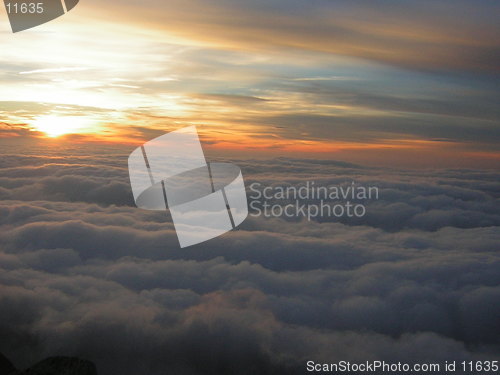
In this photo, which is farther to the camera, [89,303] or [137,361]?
[137,361]

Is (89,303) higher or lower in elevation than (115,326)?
higher

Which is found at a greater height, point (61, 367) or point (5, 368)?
point (61, 367)

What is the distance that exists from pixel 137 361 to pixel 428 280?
58.0m

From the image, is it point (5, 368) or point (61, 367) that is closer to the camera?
point (61, 367)

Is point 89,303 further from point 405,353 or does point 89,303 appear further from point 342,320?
point 405,353

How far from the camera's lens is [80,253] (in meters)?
95.9

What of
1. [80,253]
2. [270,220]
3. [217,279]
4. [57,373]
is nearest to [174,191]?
[270,220]

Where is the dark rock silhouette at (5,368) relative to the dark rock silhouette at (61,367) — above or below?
below

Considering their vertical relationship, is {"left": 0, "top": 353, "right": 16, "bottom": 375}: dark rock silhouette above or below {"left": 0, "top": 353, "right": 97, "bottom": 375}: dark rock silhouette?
below

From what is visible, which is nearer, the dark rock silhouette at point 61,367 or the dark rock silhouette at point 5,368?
the dark rock silhouette at point 61,367

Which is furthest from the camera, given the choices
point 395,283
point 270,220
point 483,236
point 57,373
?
point 270,220

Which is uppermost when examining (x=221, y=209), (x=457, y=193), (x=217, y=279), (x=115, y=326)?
(x=217, y=279)

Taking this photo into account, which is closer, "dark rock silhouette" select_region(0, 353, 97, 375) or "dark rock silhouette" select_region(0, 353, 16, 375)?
"dark rock silhouette" select_region(0, 353, 97, 375)

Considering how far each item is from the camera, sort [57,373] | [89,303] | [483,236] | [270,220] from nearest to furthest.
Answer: [57,373] → [89,303] → [483,236] → [270,220]
